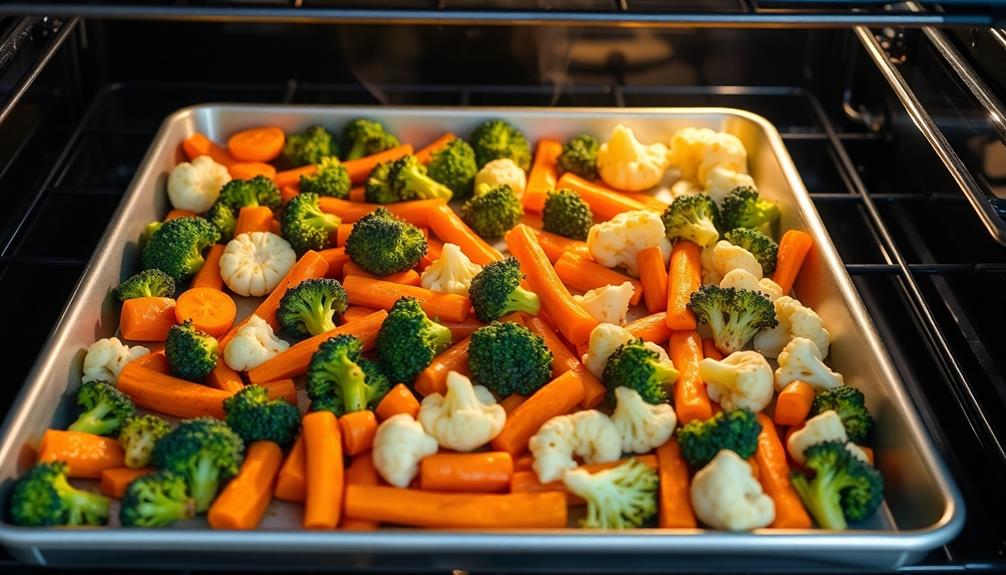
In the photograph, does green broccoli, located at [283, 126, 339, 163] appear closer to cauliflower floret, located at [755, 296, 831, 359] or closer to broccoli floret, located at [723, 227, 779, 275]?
broccoli floret, located at [723, 227, 779, 275]

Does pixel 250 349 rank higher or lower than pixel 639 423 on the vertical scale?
higher

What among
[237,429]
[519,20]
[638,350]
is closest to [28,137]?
[237,429]

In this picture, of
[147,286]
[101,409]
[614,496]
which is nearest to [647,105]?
[147,286]

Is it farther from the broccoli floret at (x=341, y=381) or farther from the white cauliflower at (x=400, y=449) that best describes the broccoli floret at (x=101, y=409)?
Result: the white cauliflower at (x=400, y=449)

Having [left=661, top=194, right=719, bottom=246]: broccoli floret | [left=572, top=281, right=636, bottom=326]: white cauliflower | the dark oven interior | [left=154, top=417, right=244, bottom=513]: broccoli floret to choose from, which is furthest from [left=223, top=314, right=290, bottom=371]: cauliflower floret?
[left=661, top=194, right=719, bottom=246]: broccoli floret

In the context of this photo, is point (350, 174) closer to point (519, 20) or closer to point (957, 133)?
point (519, 20)

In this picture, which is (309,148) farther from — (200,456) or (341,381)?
(200,456)

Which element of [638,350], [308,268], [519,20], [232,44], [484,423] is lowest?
[484,423]
